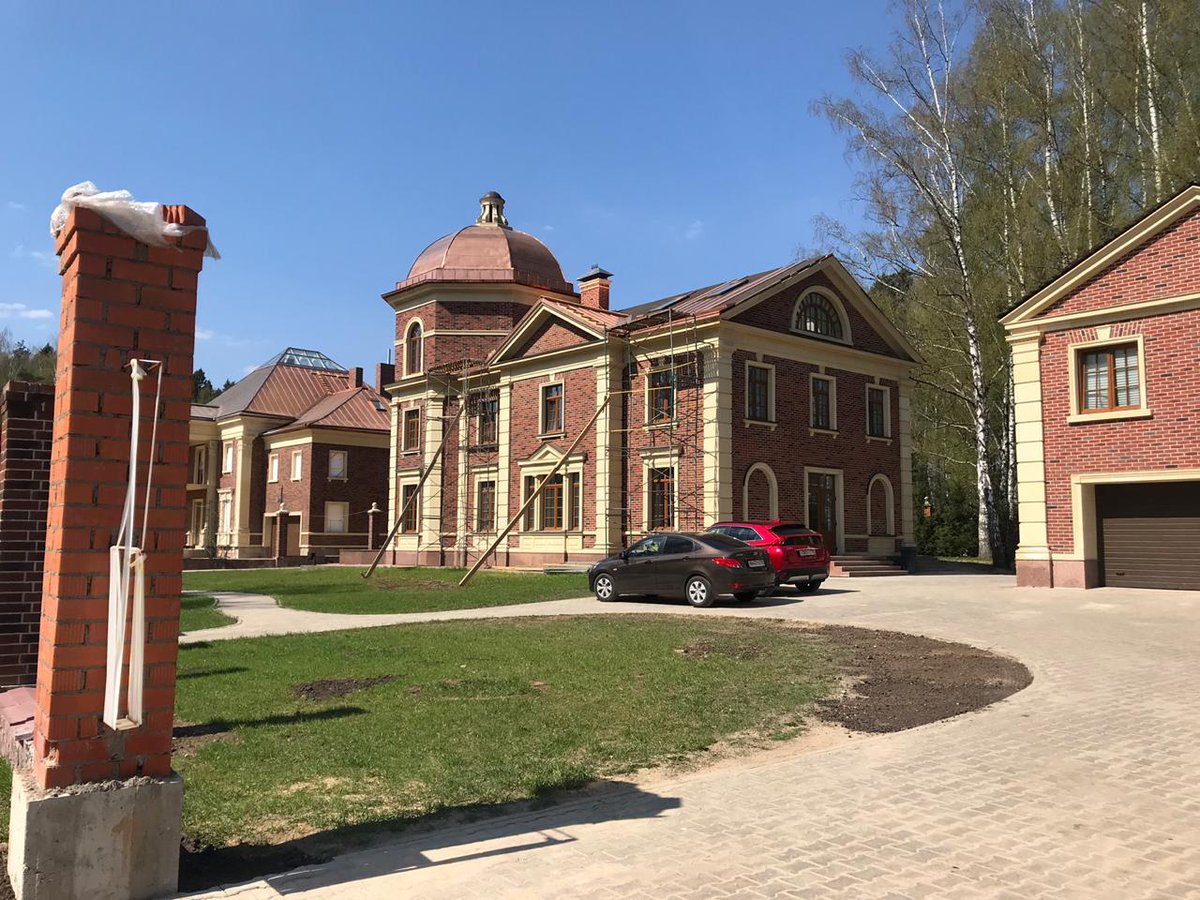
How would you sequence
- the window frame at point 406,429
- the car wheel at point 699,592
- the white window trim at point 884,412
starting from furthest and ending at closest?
the window frame at point 406,429, the white window trim at point 884,412, the car wheel at point 699,592

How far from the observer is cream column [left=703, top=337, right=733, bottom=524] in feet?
84.1

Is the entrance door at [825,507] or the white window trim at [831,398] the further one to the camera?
the white window trim at [831,398]

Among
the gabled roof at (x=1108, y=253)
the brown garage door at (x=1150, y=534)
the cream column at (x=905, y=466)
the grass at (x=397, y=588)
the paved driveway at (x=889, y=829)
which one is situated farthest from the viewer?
the cream column at (x=905, y=466)

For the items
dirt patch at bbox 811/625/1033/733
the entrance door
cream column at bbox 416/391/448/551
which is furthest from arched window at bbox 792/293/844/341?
dirt patch at bbox 811/625/1033/733

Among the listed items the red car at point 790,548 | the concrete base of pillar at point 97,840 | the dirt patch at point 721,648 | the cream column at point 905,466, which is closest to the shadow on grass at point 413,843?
the concrete base of pillar at point 97,840

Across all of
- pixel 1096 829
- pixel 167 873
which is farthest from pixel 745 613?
pixel 167 873

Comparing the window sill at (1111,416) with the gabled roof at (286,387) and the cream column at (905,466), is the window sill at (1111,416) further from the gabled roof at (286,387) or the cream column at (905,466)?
the gabled roof at (286,387)

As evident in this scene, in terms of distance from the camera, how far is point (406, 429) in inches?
1505

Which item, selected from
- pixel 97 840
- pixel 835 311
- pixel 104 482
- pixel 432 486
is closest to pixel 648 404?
pixel 835 311

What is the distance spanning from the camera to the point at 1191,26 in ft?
87.6

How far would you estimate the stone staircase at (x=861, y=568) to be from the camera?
26.1m

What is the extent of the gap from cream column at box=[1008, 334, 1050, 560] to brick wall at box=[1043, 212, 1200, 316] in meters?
1.40

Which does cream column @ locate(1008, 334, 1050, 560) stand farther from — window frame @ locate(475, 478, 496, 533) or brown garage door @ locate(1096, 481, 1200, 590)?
window frame @ locate(475, 478, 496, 533)

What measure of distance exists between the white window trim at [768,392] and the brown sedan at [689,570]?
29.8ft
